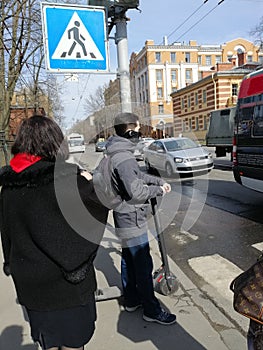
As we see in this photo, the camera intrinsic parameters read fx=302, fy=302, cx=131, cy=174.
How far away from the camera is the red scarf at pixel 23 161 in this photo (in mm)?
1507

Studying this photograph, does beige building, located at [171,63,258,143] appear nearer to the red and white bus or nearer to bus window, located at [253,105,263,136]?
the red and white bus

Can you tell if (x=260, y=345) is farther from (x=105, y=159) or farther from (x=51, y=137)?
(x=105, y=159)

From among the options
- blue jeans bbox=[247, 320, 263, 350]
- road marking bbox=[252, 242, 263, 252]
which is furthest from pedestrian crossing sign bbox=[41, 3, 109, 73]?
road marking bbox=[252, 242, 263, 252]

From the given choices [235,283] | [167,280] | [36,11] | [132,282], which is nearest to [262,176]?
[167,280]

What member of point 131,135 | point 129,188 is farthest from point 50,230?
point 131,135

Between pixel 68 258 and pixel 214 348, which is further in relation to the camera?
pixel 214 348

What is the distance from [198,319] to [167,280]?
495mm

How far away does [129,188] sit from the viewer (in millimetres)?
2287

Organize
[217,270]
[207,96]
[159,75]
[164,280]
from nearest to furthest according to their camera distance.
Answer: [164,280], [217,270], [207,96], [159,75]

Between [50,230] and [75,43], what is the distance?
2.63m

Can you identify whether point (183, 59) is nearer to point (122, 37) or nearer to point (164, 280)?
point (122, 37)

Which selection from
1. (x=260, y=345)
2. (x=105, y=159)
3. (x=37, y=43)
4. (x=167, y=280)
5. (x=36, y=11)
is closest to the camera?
(x=260, y=345)

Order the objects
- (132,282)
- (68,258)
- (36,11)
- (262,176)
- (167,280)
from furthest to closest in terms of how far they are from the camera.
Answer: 1. (36,11)
2. (262,176)
3. (167,280)
4. (132,282)
5. (68,258)

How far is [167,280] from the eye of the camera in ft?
10.0
